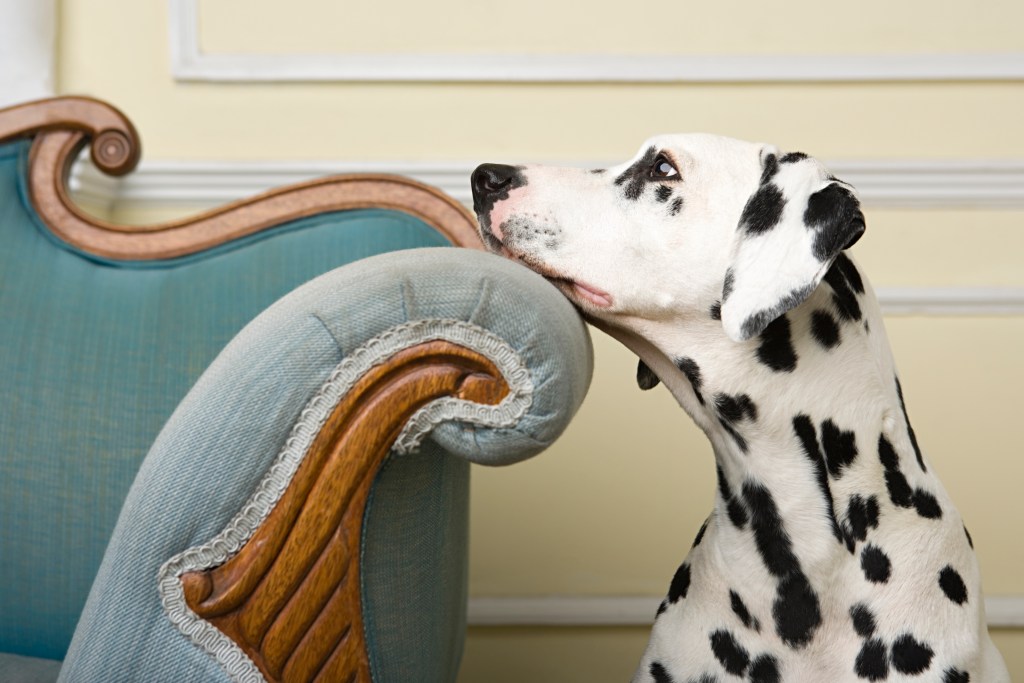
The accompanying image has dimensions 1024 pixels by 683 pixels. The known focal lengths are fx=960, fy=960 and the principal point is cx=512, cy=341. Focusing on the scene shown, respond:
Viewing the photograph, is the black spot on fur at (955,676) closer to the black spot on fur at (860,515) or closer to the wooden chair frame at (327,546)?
the black spot on fur at (860,515)

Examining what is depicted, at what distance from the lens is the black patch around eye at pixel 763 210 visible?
88 cm

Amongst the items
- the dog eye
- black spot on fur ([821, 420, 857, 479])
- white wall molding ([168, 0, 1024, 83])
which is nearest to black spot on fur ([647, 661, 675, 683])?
black spot on fur ([821, 420, 857, 479])

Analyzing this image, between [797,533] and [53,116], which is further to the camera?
[53,116]

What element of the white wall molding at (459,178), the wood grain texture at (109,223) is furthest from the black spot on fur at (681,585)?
the white wall molding at (459,178)

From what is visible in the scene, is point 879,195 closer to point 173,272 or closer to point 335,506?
point 173,272

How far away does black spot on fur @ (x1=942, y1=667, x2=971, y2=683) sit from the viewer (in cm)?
90

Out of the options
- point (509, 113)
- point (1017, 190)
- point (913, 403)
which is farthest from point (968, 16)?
point (509, 113)

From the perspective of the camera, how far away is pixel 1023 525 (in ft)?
6.22

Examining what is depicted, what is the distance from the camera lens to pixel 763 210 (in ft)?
2.91

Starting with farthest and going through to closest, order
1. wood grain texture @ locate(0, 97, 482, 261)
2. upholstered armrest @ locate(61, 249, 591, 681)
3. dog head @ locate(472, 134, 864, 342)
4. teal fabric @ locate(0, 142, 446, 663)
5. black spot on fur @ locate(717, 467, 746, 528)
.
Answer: wood grain texture @ locate(0, 97, 482, 261) < teal fabric @ locate(0, 142, 446, 663) < black spot on fur @ locate(717, 467, 746, 528) < dog head @ locate(472, 134, 864, 342) < upholstered armrest @ locate(61, 249, 591, 681)

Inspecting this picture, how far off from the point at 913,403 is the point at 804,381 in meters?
1.08

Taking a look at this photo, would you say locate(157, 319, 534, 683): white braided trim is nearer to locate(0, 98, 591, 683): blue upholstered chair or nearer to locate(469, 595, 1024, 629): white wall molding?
locate(0, 98, 591, 683): blue upholstered chair

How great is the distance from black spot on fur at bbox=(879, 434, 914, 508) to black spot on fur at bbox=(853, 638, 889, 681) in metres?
0.13

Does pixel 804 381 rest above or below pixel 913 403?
above
